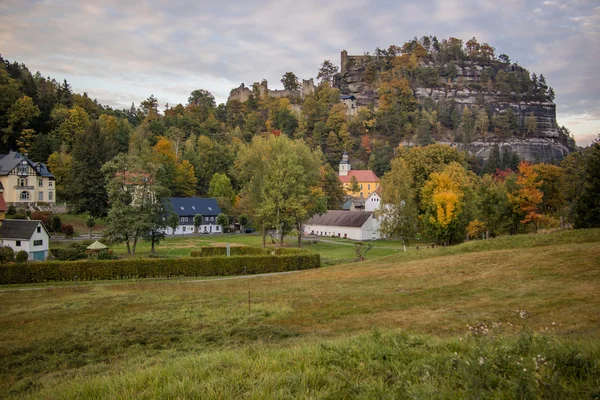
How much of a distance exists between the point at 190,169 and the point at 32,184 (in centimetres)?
3210

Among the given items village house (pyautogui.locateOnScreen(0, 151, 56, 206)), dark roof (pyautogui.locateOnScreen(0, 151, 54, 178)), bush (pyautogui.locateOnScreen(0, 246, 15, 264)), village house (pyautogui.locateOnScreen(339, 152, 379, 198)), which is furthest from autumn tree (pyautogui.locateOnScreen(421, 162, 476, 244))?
village house (pyautogui.locateOnScreen(339, 152, 379, 198))

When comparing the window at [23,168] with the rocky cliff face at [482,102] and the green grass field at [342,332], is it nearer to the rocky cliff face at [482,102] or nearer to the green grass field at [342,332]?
the green grass field at [342,332]

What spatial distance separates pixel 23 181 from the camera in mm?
69000

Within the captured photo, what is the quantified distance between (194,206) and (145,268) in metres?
49.4

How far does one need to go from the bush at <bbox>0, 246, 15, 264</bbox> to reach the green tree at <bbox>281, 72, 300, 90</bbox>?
6356 inches

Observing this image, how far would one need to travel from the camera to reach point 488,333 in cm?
759

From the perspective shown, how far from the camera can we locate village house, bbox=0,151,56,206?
67.8 metres

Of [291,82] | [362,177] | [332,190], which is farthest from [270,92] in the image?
[332,190]

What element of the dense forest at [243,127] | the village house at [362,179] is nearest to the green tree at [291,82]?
the dense forest at [243,127]

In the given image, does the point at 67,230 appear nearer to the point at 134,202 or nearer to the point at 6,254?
the point at 134,202

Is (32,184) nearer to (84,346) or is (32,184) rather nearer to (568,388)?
(84,346)

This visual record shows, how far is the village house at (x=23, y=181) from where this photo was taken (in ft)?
222

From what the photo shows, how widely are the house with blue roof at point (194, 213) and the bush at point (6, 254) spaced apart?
4062cm

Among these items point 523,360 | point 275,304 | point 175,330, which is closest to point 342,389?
point 523,360
